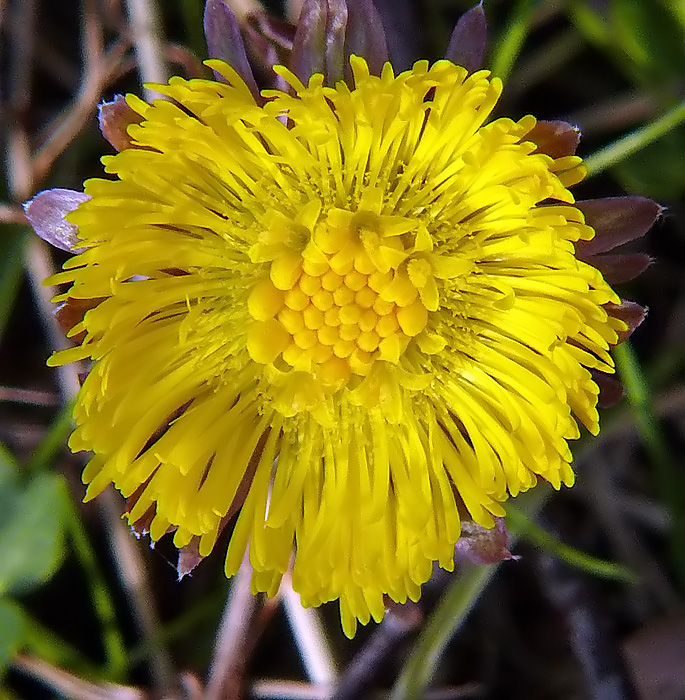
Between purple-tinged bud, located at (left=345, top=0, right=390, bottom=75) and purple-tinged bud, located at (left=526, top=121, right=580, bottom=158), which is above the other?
purple-tinged bud, located at (left=345, top=0, right=390, bottom=75)

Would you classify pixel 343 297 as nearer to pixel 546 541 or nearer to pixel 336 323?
pixel 336 323

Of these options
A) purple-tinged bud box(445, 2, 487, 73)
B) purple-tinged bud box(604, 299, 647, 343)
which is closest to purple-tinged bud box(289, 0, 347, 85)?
purple-tinged bud box(445, 2, 487, 73)

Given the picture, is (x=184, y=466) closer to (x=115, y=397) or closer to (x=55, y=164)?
(x=115, y=397)

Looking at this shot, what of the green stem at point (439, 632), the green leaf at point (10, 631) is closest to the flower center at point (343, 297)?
the green stem at point (439, 632)

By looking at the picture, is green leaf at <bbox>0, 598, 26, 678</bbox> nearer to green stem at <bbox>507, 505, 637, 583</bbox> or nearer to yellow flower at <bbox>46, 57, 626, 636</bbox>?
yellow flower at <bbox>46, 57, 626, 636</bbox>

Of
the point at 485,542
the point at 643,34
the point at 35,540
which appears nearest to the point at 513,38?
the point at 643,34

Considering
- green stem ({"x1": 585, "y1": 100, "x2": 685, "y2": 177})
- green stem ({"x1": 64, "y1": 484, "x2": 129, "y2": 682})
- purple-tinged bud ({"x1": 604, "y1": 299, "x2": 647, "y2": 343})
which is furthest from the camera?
green stem ({"x1": 64, "y1": 484, "x2": 129, "y2": 682})

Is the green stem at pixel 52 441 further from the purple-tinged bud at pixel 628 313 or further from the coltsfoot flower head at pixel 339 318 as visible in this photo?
the purple-tinged bud at pixel 628 313
